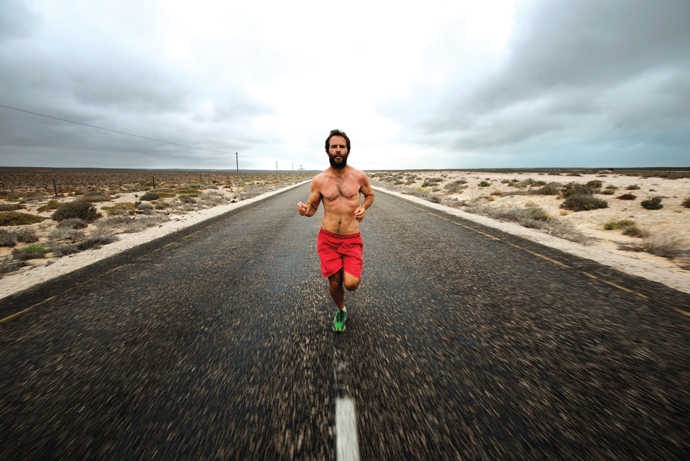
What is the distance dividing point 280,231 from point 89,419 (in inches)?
232

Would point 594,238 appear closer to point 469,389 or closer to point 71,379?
point 469,389

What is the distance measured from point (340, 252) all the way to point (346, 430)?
1561 millimetres

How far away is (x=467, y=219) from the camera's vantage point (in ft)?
30.2

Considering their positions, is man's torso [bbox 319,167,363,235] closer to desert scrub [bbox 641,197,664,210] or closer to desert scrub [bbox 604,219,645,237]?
desert scrub [bbox 604,219,645,237]

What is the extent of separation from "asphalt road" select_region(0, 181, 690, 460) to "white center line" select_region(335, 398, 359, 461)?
0.04m

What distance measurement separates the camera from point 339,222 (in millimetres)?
2762

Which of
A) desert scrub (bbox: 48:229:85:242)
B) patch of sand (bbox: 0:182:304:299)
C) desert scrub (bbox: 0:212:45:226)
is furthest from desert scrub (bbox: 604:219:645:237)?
desert scrub (bbox: 0:212:45:226)

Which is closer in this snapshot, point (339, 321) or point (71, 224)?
point (339, 321)

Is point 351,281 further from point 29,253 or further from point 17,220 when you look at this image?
point 17,220

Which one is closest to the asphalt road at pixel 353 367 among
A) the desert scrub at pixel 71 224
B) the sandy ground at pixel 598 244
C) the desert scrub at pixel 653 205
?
the sandy ground at pixel 598 244

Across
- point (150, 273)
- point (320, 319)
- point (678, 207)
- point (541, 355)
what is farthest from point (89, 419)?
point (678, 207)

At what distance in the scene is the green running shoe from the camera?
260cm

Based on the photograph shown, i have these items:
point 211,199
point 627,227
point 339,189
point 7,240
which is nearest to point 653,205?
point 627,227

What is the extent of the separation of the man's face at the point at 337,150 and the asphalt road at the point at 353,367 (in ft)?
5.74
